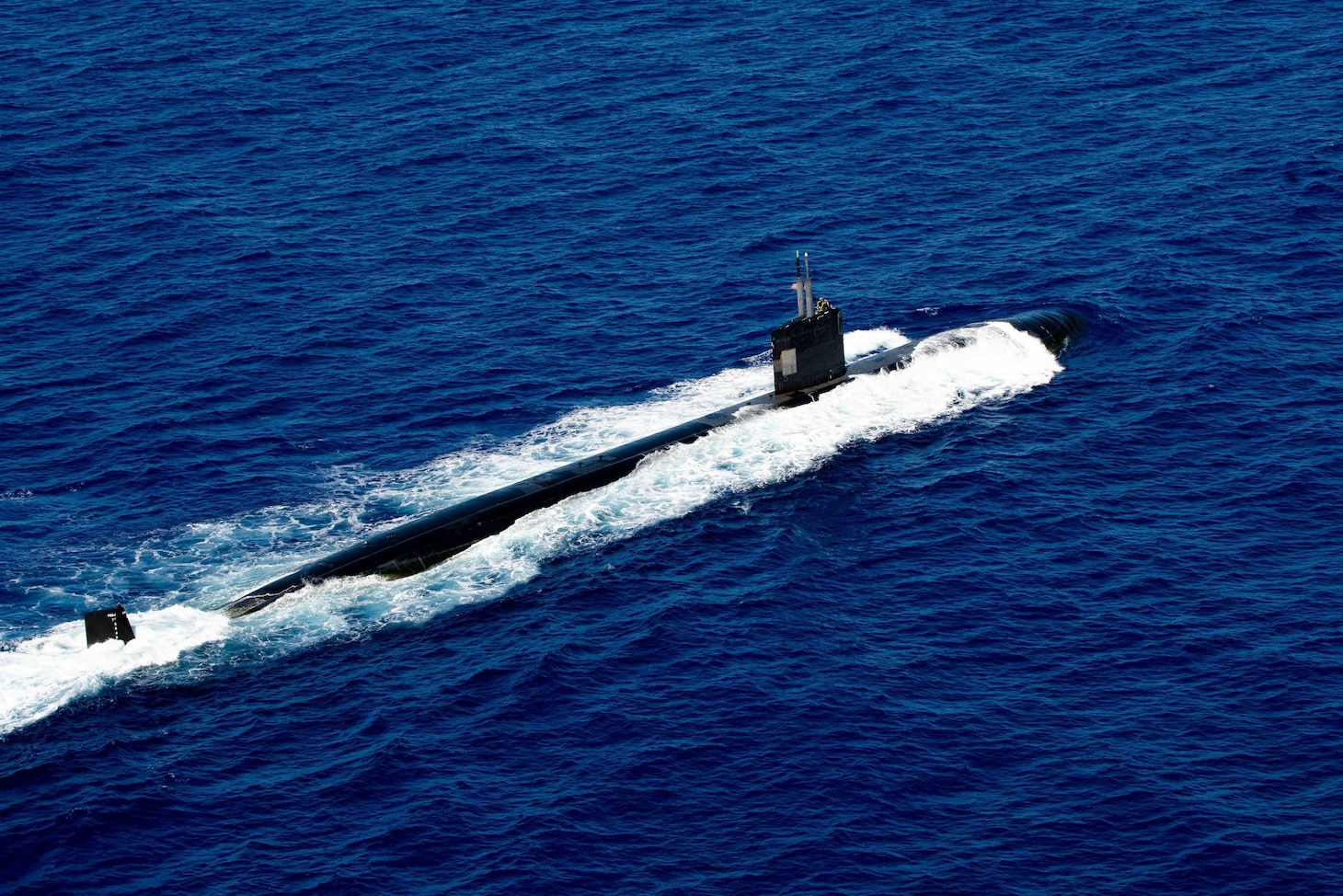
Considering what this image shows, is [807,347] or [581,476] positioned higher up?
[807,347]

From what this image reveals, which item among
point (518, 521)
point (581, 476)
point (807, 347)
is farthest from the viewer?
point (807, 347)

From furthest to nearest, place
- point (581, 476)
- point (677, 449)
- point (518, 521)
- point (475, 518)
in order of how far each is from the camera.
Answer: point (677, 449) → point (581, 476) → point (518, 521) → point (475, 518)

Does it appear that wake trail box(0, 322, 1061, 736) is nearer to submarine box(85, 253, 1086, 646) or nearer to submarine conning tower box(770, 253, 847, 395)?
submarine box(85, 253, 1086, 646)

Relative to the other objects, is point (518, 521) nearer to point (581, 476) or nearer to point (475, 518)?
point (475, 518)

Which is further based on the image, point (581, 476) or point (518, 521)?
point (581, 476)

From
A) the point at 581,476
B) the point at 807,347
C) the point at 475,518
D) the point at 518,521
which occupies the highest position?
the point at 807,347

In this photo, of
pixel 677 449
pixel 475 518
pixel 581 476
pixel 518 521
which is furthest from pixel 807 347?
pixel 475 518

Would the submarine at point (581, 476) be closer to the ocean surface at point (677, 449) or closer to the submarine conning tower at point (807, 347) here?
the submarine conning tower at point (807, 347)

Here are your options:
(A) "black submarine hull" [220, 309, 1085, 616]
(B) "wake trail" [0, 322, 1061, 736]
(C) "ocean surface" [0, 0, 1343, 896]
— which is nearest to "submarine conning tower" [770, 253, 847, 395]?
(A) "black submarine hull" [220, 309, 1085, 616]
